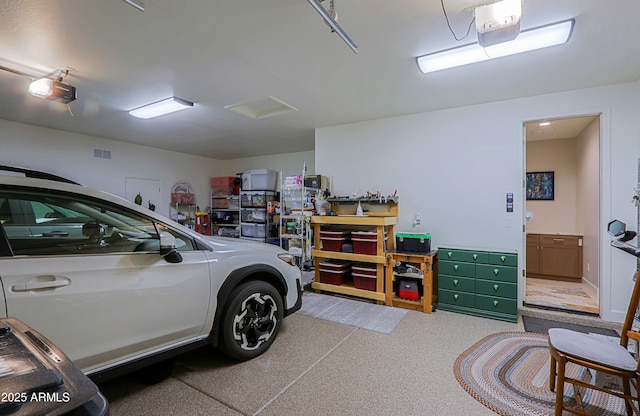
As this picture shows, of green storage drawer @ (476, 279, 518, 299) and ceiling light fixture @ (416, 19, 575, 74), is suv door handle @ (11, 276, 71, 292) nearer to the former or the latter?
ceiling light fixture @ (416, 19, 575, 74)

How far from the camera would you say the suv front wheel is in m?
2.22

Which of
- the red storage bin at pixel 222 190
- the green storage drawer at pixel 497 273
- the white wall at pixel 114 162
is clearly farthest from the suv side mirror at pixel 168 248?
the red storage bin at pixel 222 190

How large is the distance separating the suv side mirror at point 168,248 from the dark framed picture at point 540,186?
617 cm

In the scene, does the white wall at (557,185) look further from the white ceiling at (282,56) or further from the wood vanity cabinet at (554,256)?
the white ceiling at (282,56)

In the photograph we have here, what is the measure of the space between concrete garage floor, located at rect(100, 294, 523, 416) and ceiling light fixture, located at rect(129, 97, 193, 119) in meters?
3.01

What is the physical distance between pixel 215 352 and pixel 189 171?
19.2 feet

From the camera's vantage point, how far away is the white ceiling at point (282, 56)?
6.59 ft

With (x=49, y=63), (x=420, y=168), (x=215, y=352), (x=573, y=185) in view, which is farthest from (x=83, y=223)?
(x=573, y=185)

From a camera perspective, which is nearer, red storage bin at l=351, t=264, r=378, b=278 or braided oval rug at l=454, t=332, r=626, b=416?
braided oval rug at l=454, t=332, r=626, b=416

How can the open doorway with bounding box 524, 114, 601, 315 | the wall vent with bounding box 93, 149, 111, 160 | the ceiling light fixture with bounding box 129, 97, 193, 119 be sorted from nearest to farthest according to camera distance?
1. the ceiling light fixture with bounding box 129, 97, 193, 119
2. the open doorway with bounding box 524, 114, 601, 315
3. the wall vent with bounding box 93, 149, 111, 160

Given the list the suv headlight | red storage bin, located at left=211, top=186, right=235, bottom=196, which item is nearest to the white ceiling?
the suv headlight

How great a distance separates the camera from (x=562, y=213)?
5148 millimetres

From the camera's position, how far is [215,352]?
2523 mm

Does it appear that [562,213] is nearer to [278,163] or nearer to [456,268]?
[456,268]
